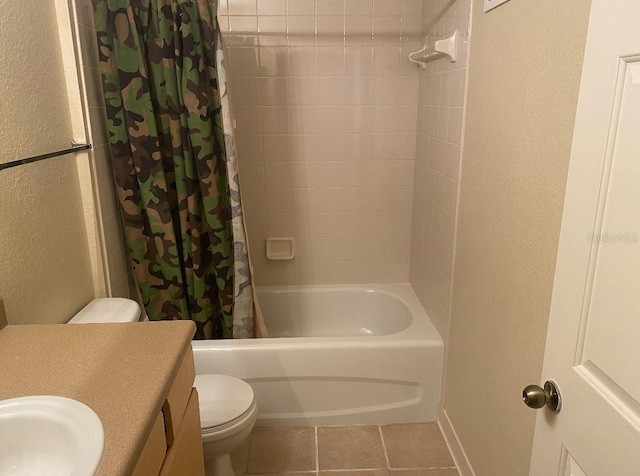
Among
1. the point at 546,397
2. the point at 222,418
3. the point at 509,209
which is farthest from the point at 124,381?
the point at 509,209

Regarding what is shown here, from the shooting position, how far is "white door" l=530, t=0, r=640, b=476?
65 cm

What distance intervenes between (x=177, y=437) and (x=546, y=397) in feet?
2.51

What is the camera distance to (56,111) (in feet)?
5.08

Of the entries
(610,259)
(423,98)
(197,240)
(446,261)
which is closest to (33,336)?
(197,240)

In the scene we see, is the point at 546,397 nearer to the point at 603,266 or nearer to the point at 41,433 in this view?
the point at 603,266

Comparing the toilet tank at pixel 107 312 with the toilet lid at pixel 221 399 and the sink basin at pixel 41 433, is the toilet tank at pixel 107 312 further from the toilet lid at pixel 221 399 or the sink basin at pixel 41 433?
the sink basin at pixel 41 433

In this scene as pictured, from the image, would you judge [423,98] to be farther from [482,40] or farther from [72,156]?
[72,156]

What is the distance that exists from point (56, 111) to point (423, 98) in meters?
1.63

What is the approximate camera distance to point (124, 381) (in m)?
0.95

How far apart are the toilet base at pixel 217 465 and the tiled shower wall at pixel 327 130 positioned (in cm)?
120

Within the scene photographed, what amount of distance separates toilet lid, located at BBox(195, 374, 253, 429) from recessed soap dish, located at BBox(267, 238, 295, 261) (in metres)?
0.98

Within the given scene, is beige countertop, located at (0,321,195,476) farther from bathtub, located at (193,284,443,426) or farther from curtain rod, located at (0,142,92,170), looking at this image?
bathtub, located at (193,284,443,426)

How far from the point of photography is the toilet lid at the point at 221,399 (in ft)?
5.16

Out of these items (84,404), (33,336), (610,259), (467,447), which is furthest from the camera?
(467,447)
